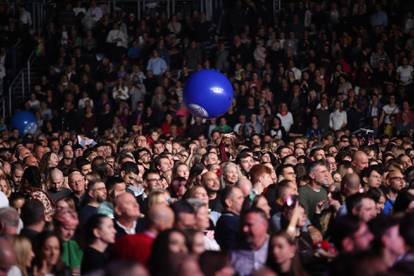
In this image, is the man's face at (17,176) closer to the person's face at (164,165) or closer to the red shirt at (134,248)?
the person's face at (164,165)

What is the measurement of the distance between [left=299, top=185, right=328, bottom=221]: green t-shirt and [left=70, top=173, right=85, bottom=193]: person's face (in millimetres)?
2331

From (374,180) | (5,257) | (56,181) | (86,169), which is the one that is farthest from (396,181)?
(5,257)

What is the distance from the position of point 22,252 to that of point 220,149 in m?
8.58

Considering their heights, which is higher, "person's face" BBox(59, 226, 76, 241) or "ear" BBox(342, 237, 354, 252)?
"ear" BBox(342, 237, 354, 252)

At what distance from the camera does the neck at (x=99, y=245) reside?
8969 mm

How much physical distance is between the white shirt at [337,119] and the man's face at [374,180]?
1011 cm

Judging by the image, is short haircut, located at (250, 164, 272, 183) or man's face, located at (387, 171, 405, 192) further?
short haircut, located at (250, 164, 272, 183)

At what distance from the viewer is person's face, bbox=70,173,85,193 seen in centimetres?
1255

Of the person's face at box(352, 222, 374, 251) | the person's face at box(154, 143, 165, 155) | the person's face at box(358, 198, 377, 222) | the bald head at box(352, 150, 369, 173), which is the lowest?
the person's face at box(154, 143, 165, 155)

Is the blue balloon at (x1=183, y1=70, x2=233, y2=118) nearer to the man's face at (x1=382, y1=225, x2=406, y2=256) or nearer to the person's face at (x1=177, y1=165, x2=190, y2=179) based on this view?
the person's face at (x1=177, y1=165, x2=190, y2=179)

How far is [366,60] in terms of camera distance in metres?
25.0

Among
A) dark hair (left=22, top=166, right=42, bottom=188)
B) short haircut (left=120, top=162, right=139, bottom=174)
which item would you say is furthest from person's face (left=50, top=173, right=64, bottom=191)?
short haircut (left=120, top=162, right=139, bottom=174)

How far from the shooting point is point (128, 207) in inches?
380

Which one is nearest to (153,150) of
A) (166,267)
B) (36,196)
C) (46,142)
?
(46,142)
